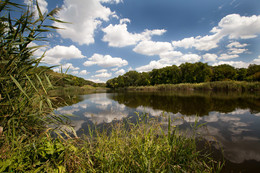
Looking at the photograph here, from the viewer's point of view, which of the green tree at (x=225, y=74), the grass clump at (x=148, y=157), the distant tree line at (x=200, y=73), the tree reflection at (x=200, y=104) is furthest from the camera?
the green tree at (x=225, y=74)

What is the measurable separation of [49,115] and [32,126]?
433 mm

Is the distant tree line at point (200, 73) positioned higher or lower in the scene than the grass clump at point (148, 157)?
higher

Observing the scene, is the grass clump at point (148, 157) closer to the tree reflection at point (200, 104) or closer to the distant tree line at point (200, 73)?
the tree reflection at point (200, 104)

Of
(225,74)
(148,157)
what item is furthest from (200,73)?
(148,157)

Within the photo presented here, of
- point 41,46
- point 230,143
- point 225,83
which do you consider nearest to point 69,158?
point 41,46

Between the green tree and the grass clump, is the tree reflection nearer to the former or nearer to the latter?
the grass clump

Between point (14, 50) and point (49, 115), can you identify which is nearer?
point (14, 50)

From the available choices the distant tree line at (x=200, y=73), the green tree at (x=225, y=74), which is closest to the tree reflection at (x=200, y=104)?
the distant tree line at (x=200, y=73)

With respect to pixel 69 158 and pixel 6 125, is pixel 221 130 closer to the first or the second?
pixel 69 158

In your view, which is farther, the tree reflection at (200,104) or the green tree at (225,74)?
the green tree at (225,74)

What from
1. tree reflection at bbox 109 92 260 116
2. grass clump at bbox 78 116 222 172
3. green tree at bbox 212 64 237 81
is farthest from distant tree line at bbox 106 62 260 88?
grass clump at bbox 78 116 222 172

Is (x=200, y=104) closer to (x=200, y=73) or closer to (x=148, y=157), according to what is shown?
(x=148, y=157)

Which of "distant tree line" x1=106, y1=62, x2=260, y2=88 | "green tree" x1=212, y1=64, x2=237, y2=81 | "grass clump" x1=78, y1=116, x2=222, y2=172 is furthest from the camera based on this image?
"green tree" x1=212, y1=64, x2=237, y2=81

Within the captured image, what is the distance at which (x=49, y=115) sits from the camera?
2197mm
